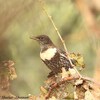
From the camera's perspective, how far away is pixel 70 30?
368 inches

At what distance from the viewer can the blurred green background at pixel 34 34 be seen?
384 centimetres

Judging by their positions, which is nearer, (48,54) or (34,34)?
(48,54)

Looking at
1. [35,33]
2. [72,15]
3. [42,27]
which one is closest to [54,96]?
[42,27]

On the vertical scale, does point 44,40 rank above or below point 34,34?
below

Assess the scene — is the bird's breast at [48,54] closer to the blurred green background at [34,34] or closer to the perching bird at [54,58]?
the perching bird at [54,58]

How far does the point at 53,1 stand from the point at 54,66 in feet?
5.21

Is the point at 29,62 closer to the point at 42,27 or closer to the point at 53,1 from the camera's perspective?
the point at 53,1

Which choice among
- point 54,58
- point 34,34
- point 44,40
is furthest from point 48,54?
point 34,34

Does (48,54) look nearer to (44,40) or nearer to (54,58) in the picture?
(54,58)

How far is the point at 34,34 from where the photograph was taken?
450 cm

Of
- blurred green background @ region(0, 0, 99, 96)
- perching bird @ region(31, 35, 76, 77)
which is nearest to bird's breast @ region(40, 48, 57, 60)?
perching bird @ region(31, 35, 76, 77)

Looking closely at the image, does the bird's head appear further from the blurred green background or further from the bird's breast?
the bird's breast

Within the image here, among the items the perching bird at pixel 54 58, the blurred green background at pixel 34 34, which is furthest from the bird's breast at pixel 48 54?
the blurred green background at pixel 34 34

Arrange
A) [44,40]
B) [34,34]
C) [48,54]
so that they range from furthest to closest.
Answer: [34,34]
[44,40]
[48,54]
